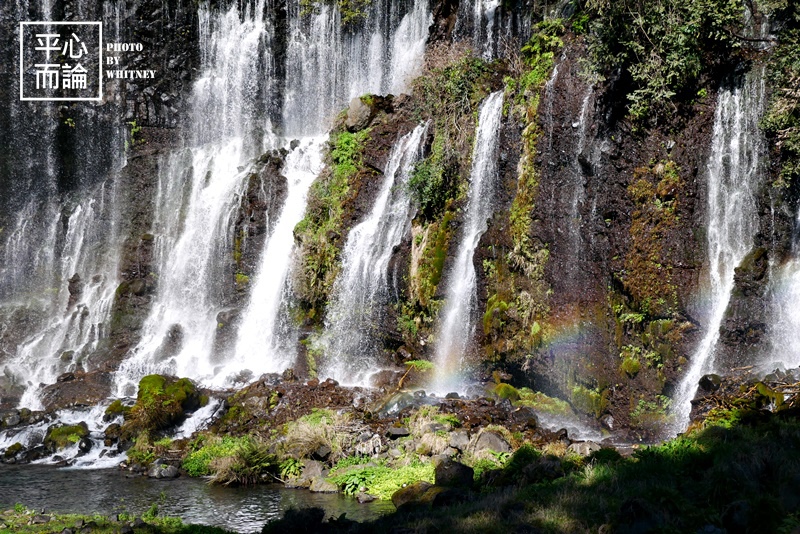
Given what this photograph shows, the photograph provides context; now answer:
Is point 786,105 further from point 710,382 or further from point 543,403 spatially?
point 543,403

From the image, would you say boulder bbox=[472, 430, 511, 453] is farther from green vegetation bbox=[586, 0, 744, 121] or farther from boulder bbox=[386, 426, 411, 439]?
green vegetation bbox=[586, 0, 744, 121]

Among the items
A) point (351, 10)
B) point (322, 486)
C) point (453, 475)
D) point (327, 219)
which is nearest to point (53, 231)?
point (327, 219)

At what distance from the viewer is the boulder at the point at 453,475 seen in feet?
→ 37.7

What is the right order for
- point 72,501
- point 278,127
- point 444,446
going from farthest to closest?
1. point 278,127
2. point 444,446
3. point 72,501

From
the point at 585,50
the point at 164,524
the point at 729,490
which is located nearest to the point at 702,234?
the point at 585,50

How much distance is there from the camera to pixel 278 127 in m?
35.0

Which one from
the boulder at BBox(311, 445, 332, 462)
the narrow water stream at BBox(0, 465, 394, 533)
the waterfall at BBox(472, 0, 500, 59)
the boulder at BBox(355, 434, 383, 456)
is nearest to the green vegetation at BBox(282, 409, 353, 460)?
the boulder at BBox(311, 445, 332, 462)

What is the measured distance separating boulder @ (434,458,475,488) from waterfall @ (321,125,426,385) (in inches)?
373

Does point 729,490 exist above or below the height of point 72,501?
above

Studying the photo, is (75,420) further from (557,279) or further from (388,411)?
(557,279)

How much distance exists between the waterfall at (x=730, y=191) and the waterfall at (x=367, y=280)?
9613mm

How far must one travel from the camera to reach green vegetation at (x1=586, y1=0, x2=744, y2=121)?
17656mm

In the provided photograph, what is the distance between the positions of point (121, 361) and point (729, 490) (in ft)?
72.5

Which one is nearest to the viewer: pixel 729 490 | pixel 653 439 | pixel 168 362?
pixel 729 490
